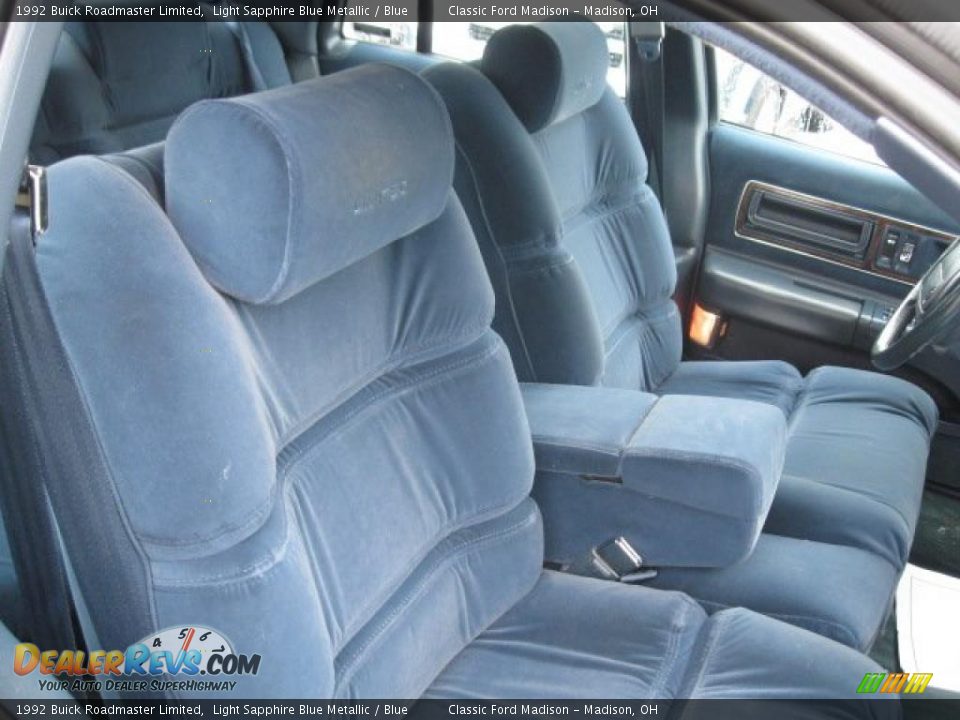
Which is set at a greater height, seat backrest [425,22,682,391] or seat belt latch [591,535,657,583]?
seat backrest [425,22,682,391]

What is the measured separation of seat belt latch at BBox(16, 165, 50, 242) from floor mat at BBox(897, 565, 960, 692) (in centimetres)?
136

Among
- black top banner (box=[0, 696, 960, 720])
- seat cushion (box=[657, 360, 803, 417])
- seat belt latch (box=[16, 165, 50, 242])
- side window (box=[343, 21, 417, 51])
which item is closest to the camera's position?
seat belt latch (box=[16, 165, 50, 242])

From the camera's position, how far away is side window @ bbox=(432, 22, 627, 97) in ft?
9.45

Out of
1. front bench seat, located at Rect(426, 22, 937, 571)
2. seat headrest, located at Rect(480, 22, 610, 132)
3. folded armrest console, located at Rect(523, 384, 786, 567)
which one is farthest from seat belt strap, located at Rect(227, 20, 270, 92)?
folded armrest console, located at Rect(523, 384, 786, 567)

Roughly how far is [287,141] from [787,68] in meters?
0.53

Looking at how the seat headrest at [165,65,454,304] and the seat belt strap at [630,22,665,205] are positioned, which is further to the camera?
the seat belt strap at [630,22,665,205]

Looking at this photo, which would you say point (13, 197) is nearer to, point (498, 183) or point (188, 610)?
point (188, 610)

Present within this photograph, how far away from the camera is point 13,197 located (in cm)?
95

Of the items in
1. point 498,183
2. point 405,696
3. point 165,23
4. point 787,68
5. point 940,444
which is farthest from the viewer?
point 165,23

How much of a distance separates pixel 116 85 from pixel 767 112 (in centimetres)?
176

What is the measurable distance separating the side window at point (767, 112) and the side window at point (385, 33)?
1493 millimetres

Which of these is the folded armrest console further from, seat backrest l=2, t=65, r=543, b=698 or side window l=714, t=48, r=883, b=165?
side window l=714, t=48, r=883, b=165

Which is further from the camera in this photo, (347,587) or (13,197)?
(347,587)

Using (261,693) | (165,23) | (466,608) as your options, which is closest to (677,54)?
(165,23)
